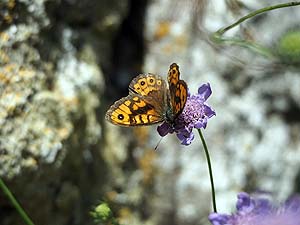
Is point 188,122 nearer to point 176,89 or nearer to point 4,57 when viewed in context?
point 176,89

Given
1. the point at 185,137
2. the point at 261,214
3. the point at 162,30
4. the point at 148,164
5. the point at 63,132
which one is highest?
the point at 162,30

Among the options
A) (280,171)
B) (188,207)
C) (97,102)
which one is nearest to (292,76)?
(280,171)

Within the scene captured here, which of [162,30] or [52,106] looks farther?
[162,30]

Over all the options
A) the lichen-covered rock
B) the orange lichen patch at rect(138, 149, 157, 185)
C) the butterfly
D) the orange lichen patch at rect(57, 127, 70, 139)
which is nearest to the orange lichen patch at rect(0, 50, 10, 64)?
the lichen-covered rock

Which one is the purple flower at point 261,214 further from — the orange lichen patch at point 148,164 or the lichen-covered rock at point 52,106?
the orange lichen patch at point 148,164

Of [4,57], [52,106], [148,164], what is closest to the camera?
[4,57]

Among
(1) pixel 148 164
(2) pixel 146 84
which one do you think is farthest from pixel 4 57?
(1) pixel 148 164

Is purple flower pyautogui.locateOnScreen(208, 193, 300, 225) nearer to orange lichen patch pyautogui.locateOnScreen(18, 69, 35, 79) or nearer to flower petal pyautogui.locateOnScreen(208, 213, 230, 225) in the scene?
flower petal pyautogui.locateOnScreen(208, 213, 230, 225)
